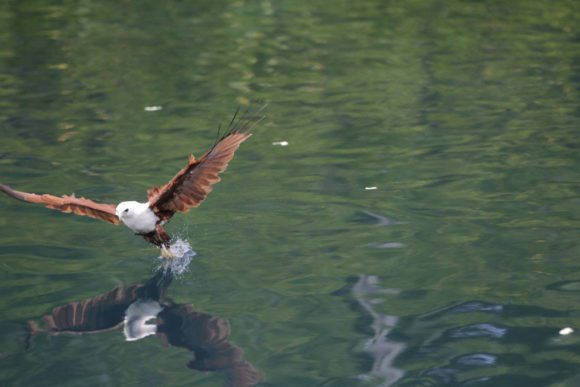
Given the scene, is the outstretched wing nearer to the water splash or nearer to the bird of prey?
the bird of prey

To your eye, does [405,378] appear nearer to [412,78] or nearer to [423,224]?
[423,224]

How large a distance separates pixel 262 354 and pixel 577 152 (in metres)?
4.53

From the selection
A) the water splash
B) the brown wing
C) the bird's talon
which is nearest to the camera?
the brown wing

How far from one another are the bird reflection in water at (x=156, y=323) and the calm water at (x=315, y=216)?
20mm

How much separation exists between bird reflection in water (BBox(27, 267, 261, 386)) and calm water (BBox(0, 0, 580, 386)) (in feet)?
0.07

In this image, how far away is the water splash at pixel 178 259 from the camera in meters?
7.82

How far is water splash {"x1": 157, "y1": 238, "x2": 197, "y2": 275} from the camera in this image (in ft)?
25.6

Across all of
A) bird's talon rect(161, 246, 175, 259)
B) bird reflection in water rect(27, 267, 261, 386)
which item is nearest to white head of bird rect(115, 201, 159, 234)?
bird's talon rect(161, 246, 175, 259)

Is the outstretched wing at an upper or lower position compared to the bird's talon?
upper

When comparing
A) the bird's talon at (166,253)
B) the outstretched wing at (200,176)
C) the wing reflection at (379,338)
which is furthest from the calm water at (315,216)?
the outstretched wing at (200,176)

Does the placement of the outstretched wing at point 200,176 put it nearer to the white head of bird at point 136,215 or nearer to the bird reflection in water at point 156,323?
the white head of bird at point 136,215

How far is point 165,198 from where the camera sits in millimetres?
7082

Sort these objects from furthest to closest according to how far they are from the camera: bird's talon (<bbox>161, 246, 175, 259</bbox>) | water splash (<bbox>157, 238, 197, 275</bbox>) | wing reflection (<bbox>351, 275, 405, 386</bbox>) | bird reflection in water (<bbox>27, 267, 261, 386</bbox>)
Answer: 1. water splash (<bbox>157, 238, 197, 275</bbox>)
2. bird's talon (<bbox>161, 246, 175, 259</bbox>)
3. bird reflection in water (<bbox>27, 267, 261, 386</bbox>)
4. wing reflection (<bbox>351, 275, 405, 386</bbox>)

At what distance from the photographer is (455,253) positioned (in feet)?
25.1
